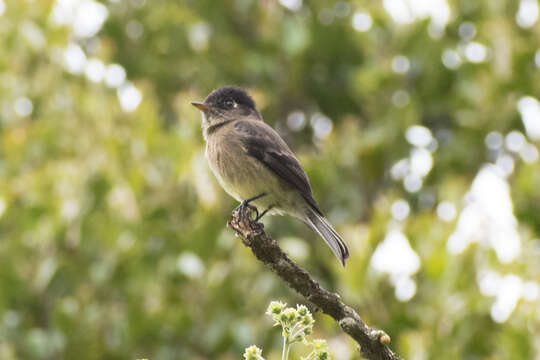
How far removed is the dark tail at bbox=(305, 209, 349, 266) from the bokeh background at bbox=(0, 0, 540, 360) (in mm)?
941

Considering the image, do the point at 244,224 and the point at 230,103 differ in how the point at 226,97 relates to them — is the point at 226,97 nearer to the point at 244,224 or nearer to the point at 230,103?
the point at 230,103

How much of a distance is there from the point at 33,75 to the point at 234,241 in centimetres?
356

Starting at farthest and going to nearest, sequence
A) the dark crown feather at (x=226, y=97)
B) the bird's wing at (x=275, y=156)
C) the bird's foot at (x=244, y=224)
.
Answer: the dark crown feather at (x=226, y=97), the bird's wing at (x=275, y=156), the bird's foot at (x=244, y=224)

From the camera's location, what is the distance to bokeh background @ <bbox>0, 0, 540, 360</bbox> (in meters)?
6.11

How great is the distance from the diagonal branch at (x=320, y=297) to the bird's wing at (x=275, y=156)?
1.49 m

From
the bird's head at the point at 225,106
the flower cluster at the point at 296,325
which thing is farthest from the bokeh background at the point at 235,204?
the flower cluster at the point at 296,325

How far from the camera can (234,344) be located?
6355 mm

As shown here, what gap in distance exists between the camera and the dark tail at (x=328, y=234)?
12.9 feet

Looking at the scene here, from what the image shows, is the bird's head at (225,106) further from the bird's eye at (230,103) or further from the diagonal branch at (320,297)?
the diagonal branch at (320,297)

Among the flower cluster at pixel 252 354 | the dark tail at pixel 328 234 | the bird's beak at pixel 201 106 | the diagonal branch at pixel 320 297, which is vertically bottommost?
the flower cluster at pixel 252 354

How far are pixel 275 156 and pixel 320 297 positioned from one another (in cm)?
233

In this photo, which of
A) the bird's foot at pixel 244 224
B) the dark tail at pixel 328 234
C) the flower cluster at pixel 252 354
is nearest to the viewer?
the flower cluster at pixel 252 354

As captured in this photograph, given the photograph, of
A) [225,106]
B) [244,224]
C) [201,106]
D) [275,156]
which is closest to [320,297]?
[244,224]

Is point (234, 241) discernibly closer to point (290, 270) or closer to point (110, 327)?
point (110, 327)
